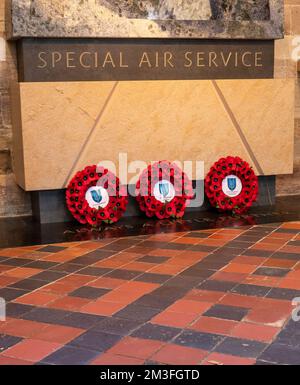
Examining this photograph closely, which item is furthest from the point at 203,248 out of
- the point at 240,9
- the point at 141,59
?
the point at 240,9

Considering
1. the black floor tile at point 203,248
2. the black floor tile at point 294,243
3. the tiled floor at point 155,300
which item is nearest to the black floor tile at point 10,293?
the tiled floor at point 155,300

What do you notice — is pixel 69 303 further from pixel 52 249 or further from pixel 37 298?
pixel 52 249

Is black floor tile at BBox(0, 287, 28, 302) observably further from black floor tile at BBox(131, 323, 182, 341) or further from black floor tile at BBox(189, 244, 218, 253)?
black floor tile at BBox(189, 244, 218, 253)

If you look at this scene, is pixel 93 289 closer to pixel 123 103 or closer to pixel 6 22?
pixel 123 103

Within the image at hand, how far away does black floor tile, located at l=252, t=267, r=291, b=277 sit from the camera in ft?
10.7

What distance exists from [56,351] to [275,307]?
1071 mm

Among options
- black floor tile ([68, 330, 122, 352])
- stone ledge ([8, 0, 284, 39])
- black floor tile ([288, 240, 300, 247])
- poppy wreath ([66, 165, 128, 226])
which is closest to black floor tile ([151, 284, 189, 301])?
black floor tile ([68, 330, 122, 352])

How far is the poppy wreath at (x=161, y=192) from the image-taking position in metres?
4.88

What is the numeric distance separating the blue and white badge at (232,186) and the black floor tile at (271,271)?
1792mm

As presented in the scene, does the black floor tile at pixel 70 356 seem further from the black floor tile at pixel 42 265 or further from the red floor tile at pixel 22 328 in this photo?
the black floor tile at pixel 42 265

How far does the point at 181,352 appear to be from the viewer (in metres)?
2.28

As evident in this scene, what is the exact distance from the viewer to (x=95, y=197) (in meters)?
4.75

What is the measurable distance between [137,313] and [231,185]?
8.63 feet
